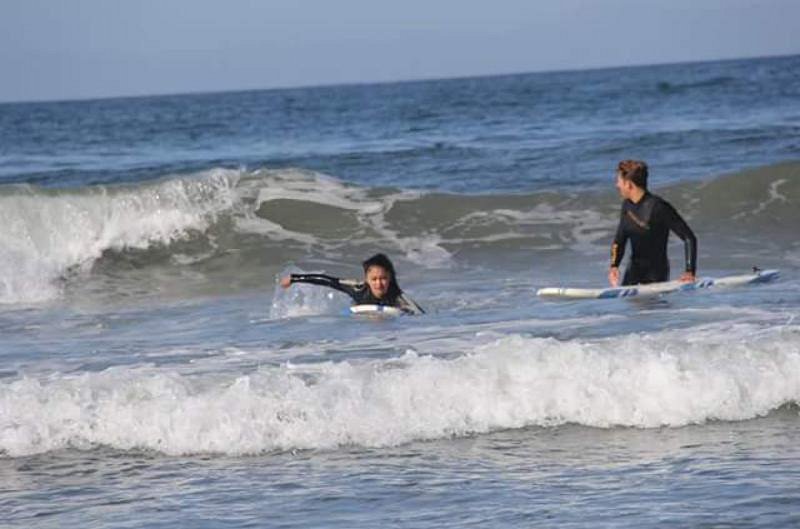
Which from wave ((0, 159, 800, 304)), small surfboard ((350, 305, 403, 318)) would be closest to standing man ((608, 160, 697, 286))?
small surfboard ((350, 305, 403, 318))

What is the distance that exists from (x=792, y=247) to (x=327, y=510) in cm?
1102

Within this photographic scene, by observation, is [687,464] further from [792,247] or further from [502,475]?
[792,247]

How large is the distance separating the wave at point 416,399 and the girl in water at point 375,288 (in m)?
2.76

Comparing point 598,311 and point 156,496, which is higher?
point 598,311

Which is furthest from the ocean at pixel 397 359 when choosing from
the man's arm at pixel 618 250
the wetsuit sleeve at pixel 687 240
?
the man's arm at pixel 618 250

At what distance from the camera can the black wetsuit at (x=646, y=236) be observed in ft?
41.4

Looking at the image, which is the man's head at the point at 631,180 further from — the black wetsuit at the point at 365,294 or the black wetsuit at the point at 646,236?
the black wetsuit at the point at 365,294

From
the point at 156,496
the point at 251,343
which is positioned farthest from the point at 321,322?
the point at 156,496

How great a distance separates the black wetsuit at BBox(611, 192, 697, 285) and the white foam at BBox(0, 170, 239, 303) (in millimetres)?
7173

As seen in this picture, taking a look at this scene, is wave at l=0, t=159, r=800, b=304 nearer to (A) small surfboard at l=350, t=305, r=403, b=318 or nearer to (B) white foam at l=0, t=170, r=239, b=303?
(B) white foam at l=0, t=170, r=239, b=303

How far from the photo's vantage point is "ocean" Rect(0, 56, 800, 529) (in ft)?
24.1

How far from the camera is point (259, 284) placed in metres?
16.4

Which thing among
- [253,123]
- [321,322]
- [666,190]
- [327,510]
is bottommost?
[327,510]

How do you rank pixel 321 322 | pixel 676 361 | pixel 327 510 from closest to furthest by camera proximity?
pixel 327 510
pixel 676 361
pixel 321 322
